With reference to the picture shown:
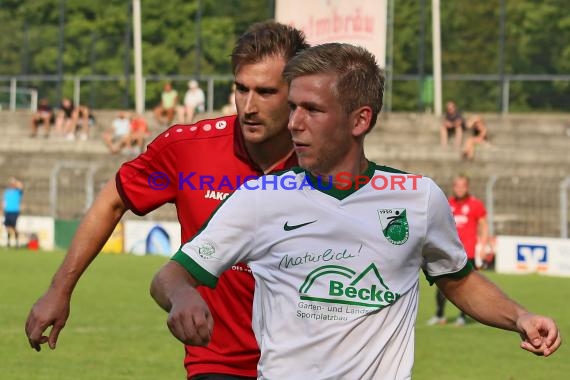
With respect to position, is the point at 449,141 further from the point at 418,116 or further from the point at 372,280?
the point at 372,280

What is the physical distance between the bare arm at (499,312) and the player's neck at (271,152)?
4.21 feet

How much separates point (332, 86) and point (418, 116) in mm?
31828

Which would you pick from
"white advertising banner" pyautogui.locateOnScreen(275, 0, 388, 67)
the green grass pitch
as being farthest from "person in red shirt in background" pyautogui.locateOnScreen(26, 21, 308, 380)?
"white advertising banner" pyautogui.locateOnScreen(275, 0, 388, 67)

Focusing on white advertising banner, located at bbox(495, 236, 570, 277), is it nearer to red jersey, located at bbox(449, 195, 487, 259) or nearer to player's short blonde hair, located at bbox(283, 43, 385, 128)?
red jersey, located at bbox(449, 195, 487, 259)

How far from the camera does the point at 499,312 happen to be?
4.57m

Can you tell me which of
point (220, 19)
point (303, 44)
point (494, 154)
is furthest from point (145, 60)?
point (303, 44)

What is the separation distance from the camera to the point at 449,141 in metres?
33.7

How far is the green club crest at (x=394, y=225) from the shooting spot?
432 centimetres

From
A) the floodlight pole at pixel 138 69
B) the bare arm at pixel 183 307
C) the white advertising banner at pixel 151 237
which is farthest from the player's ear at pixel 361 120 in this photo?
the floodlight pole at pixel 138 69

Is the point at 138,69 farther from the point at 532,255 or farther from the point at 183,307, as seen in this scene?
the point at 183,307

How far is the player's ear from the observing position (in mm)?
4367

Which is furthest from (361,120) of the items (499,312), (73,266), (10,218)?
(10,218)

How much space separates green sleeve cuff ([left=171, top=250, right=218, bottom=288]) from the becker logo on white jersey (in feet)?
1.01

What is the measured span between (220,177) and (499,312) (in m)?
1.68
